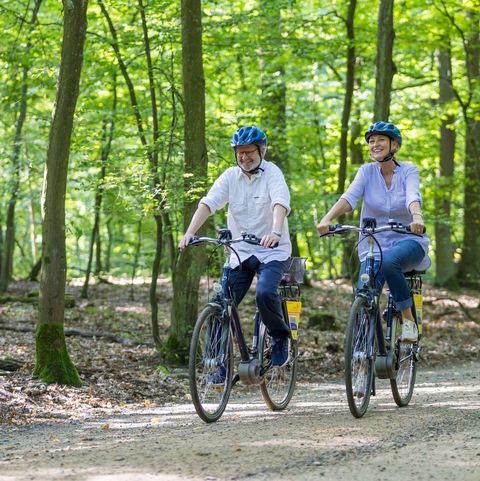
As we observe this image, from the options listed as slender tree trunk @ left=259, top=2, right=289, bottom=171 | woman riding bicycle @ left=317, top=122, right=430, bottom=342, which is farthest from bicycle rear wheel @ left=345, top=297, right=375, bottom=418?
slender tree trunk @ left=259, top=2, right=289, bottom=171

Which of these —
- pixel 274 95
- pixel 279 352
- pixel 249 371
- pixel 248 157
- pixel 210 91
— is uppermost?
pixel 274 95

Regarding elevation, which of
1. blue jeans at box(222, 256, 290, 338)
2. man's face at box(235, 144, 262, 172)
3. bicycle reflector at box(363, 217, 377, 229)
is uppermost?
man's face at box(235, 144, 262, 172)

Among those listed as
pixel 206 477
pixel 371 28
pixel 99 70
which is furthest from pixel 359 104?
pixel 206 477

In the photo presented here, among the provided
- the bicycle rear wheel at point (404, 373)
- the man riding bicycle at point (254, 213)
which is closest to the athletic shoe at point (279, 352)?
the man riding bicycle at point (254, 213)

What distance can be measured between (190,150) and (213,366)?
422 cm

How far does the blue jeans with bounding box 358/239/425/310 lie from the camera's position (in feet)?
23.1

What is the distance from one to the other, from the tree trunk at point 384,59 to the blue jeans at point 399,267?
7.51 metres

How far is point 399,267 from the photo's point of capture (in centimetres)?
710

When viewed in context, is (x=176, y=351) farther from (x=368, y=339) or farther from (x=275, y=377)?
(x=368, y=339)

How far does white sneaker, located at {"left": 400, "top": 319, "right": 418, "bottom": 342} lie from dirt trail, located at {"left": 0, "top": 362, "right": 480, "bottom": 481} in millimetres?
625

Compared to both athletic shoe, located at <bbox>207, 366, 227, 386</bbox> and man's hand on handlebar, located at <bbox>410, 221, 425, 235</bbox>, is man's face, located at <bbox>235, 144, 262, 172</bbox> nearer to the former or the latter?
man's hand on handlebar, located at <bbox>410, 221, 425, 235</bbox>

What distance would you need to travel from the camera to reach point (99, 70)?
1358cm

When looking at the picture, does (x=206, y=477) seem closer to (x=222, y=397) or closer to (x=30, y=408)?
(x=222, y=397)

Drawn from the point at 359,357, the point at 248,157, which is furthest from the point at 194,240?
the point at 359,357
